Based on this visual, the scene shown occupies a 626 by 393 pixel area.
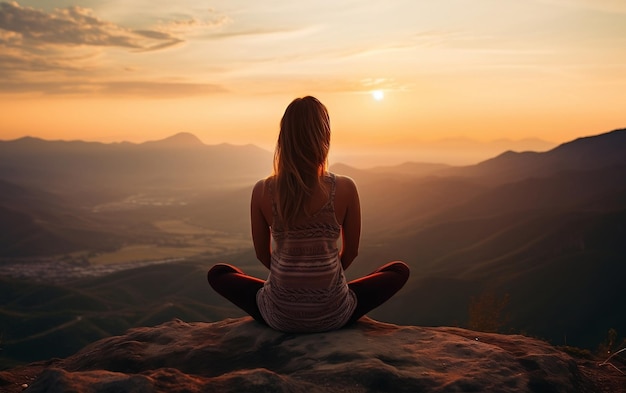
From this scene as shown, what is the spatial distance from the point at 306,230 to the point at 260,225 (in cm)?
85

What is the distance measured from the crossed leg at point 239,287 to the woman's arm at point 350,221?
4.83 ft

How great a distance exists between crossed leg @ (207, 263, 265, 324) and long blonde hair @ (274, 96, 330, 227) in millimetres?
1730

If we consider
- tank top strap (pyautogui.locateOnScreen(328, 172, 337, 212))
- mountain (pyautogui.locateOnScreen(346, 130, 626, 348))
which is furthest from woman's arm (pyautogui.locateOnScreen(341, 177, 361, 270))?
mountain (pyautogui.locateOnScreen(346, 130, 626, 348))

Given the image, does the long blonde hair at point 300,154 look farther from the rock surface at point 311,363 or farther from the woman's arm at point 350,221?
the rock surface at point 311,363

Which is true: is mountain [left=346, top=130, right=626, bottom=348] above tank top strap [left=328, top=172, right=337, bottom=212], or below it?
below

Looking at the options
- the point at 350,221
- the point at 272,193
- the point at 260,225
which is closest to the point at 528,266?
the point at 350,221

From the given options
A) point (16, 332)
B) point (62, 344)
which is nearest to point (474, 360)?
point (62, 344)

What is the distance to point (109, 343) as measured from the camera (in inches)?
336

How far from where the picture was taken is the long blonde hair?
636cm

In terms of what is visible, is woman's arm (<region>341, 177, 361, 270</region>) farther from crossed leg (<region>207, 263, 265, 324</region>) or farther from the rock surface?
crossed leg (<region>207, 263, 265, 324</region>)

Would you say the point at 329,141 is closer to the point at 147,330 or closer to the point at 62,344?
the point at 147,330

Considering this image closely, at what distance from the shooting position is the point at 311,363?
643 centimetres

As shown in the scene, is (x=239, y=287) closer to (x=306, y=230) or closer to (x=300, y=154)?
(x=306, y=230)

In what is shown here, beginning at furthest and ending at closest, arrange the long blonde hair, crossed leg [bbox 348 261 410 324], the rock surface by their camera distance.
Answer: crossed leg [bbox 348 261 410 324] → the long blonde hair → the rock surface
